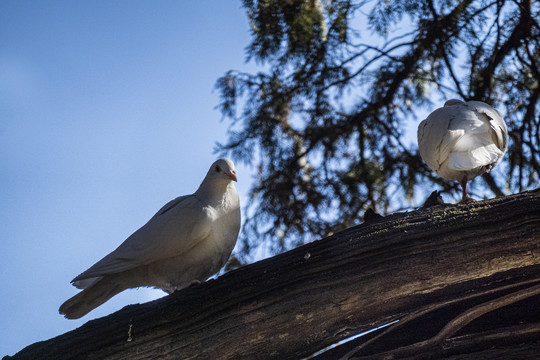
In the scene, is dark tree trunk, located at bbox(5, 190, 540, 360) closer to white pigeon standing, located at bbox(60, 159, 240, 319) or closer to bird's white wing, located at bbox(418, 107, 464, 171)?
white pigeon standing, located at bbox(60, 159, 240, 319)

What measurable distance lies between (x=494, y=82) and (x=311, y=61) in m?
1.49

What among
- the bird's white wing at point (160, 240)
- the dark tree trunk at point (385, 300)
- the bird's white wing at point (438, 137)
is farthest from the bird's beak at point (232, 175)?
the bird's white wing at point (438, 137)

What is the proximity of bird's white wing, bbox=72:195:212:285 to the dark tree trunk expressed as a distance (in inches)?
23.6

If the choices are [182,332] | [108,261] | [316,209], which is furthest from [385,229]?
[316,209]

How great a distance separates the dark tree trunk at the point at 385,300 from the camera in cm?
199

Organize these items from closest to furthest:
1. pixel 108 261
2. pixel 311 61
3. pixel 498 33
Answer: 1. pixel 108 261
2. pixel 498 33
3. pixel 311 61

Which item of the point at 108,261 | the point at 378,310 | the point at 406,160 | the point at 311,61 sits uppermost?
the point at 311,61

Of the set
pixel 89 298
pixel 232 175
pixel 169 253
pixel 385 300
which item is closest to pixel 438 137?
pixel 232 175

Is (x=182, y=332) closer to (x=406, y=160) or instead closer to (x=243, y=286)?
(x=243, y=286)

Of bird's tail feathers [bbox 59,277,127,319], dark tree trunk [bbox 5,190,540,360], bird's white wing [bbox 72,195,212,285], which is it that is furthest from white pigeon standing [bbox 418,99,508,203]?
bird's tail feathers [bbox 59,277,127,319]

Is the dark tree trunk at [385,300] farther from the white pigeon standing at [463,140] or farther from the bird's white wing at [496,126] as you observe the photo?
the bird's white wing at [496,126]

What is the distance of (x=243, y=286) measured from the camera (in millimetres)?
2086

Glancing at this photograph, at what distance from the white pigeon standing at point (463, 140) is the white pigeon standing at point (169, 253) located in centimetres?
120

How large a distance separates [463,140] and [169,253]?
1.66 meters
